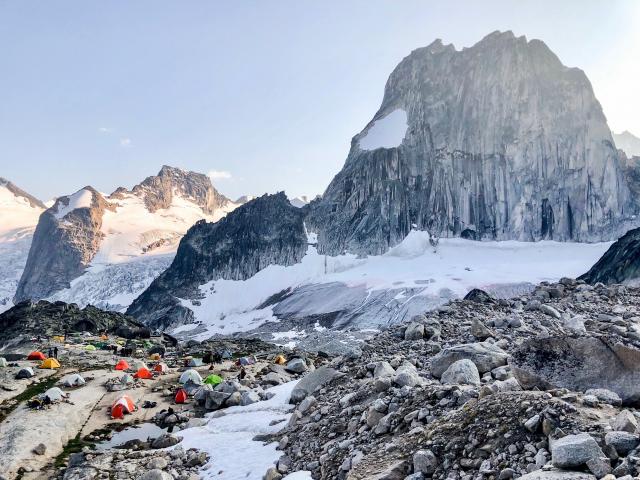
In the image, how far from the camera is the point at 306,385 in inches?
922

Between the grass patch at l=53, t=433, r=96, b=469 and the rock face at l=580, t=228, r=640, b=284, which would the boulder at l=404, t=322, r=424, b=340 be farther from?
the rock face at l=580, t=228, r=640, b=284

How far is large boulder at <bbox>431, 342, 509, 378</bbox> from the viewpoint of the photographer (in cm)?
1584

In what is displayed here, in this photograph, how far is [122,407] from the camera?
31953 mm

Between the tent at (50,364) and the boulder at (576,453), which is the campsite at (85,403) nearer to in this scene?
the tent at (50,364)

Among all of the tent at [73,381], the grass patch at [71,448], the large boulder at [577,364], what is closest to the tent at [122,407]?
the grass patch at [71,448]

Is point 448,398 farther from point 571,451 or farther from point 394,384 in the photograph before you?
point 571,451

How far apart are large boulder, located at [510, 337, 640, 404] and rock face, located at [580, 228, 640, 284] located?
124 meters

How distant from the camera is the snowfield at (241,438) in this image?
54.6ft

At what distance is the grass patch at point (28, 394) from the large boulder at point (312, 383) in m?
19.9

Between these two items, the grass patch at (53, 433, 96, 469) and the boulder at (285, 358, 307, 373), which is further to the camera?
the boulder at (285, 358, 307, 373)

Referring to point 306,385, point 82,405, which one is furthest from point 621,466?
point 82,405

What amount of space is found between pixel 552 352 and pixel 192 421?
1969cm

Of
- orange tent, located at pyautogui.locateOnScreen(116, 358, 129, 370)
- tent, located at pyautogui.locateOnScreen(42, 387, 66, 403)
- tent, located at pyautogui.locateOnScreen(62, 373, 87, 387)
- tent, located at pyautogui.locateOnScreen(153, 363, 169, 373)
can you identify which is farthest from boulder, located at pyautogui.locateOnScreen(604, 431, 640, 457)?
orange tent, located at pyautogui.locateOnScreen(116, 358, 129, 370)

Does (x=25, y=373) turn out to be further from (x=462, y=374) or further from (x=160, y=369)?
(x=462, y=374)
